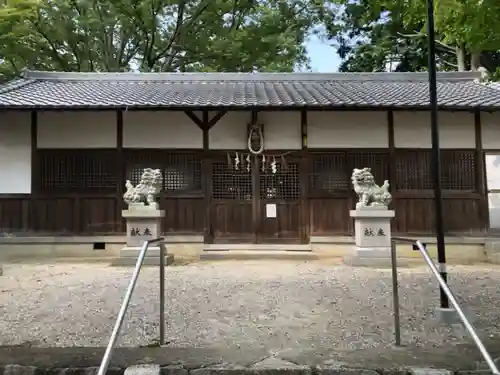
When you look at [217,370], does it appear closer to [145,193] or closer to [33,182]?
[145,193]

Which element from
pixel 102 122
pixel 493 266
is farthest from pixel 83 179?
pixel 493 266

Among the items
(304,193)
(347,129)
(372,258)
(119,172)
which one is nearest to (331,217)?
(304,193)

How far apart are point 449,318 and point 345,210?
6189 mm

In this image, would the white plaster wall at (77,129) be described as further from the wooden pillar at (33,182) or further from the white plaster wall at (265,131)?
the white plaster wall at (265,131)

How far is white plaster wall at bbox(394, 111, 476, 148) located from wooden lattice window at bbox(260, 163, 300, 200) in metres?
2.65

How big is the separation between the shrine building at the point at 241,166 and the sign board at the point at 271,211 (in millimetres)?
25

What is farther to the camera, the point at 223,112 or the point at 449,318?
the point at 223,112

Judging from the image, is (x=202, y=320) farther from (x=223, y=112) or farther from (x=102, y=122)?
(x=102, y=122)

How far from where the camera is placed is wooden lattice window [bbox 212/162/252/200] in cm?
1159

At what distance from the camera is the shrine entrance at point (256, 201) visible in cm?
1155

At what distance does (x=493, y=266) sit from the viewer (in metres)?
9.97

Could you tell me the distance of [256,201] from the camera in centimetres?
1154

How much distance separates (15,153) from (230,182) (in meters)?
5.32

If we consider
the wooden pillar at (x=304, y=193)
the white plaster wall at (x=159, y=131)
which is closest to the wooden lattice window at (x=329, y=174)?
the wooden pillar at (x=304, y=193)
